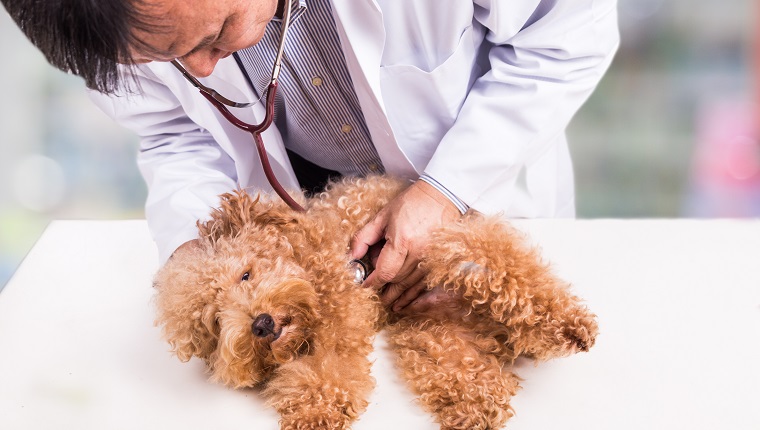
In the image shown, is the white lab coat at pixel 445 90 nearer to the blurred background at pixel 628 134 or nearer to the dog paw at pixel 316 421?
the dog paw at pixel 316 421

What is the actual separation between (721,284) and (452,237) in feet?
1.88

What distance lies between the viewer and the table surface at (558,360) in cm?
118

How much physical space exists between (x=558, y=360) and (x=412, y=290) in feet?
0.97

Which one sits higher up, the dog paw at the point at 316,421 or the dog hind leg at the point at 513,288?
the dog hind leg at the point at 513,288

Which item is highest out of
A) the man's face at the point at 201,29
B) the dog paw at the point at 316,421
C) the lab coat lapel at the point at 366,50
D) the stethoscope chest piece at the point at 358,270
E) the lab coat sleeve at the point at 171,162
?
the man's face at the point at 201,29

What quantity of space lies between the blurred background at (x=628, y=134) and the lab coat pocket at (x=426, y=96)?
1.65 metres

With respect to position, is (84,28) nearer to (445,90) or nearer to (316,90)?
(316,90)

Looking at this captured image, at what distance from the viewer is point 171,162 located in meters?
1.66

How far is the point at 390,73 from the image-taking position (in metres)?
1.49

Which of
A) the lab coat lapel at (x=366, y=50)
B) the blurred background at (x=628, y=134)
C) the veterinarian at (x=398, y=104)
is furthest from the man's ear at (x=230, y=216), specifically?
the blurred background at (x=628, y=134)

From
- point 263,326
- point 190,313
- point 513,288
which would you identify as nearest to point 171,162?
point 190,313

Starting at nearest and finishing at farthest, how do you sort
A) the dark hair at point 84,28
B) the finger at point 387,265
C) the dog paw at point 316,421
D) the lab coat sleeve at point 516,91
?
the dark hair at point 84,28, the dog paw at point 316,421, the finger at point 387,265, the lab coat sleeve at point 516,91

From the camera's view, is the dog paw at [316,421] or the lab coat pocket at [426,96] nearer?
the dog paw at [316,421]

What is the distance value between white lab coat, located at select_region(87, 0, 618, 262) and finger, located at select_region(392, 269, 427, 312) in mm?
187
